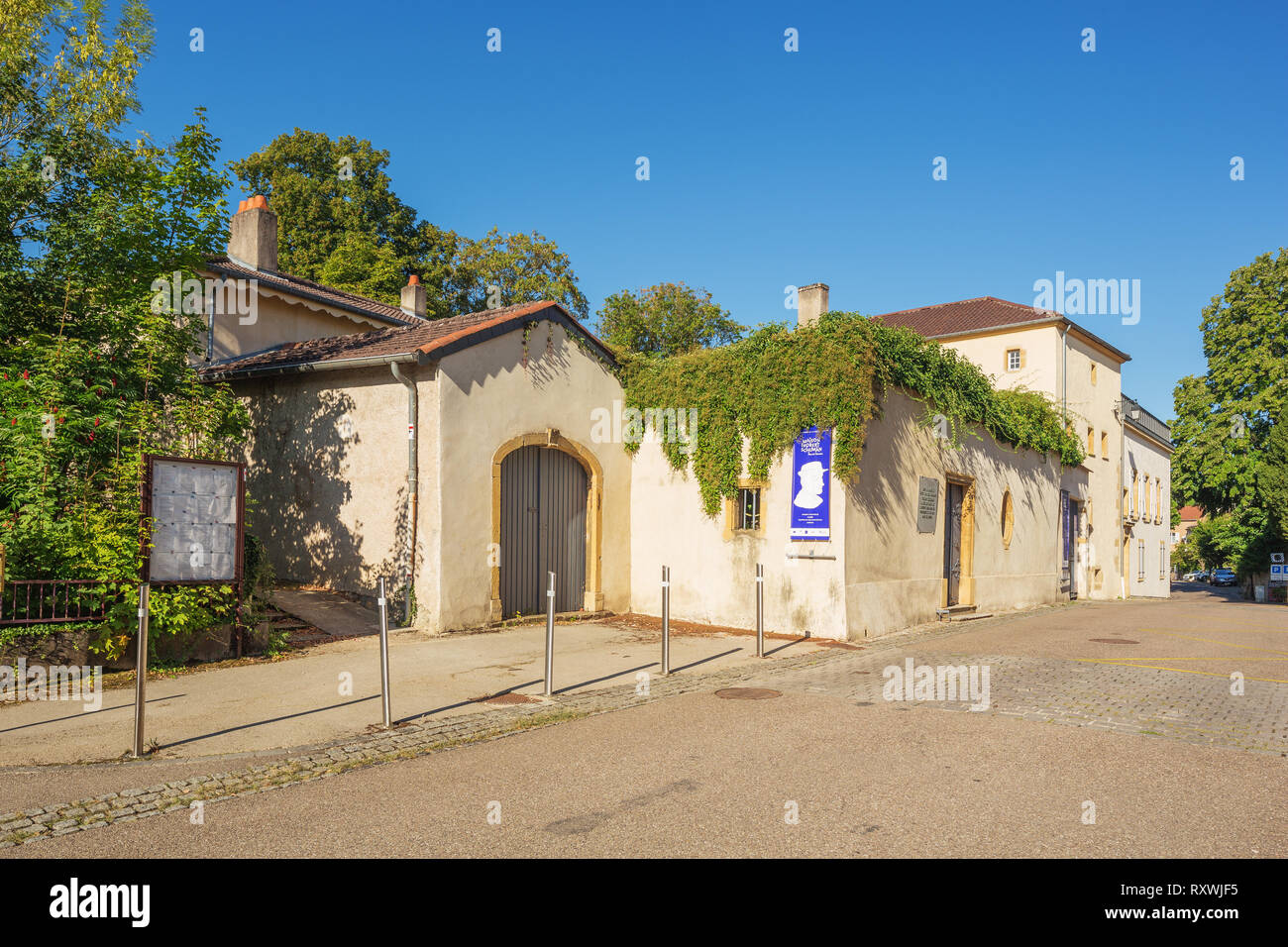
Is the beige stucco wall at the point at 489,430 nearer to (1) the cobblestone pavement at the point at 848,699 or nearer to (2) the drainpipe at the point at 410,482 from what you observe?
(2) the drainpipe at the point at 410,482

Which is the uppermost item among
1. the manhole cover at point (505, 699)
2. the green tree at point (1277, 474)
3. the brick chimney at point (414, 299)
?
the brick chimney at point (414, 299)

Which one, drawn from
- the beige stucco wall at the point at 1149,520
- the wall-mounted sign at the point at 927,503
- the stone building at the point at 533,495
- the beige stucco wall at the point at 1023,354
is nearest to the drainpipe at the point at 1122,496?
the beige stucco wall at the point at 1149,520

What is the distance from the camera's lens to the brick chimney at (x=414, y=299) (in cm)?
2289

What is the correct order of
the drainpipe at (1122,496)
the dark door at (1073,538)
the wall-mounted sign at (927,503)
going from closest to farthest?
the wall-mounted sign at (927,503) → the dark door at (1073,538) → the drainpipe at (1122,496)

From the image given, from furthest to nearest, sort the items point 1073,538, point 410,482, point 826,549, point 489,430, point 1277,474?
point 1277,474
point 1073,538
point 826,549
point 489,430
point 410,482

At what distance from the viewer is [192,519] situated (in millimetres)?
9195

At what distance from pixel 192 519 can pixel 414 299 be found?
14.7 m

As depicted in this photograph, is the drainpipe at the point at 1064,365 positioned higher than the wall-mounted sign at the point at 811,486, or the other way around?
the drainpipe at the point at 1064,365

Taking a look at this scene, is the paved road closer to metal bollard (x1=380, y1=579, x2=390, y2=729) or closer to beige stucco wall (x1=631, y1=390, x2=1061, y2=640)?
metal bollard (x1=380, y1=579, x2=390, y2=729)

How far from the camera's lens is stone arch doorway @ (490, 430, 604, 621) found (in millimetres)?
13461

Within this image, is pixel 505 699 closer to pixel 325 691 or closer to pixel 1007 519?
pixel 325 691

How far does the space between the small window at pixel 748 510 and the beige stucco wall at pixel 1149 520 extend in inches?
1011

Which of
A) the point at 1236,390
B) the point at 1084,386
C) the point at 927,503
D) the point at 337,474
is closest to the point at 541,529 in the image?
the point at 337,474
